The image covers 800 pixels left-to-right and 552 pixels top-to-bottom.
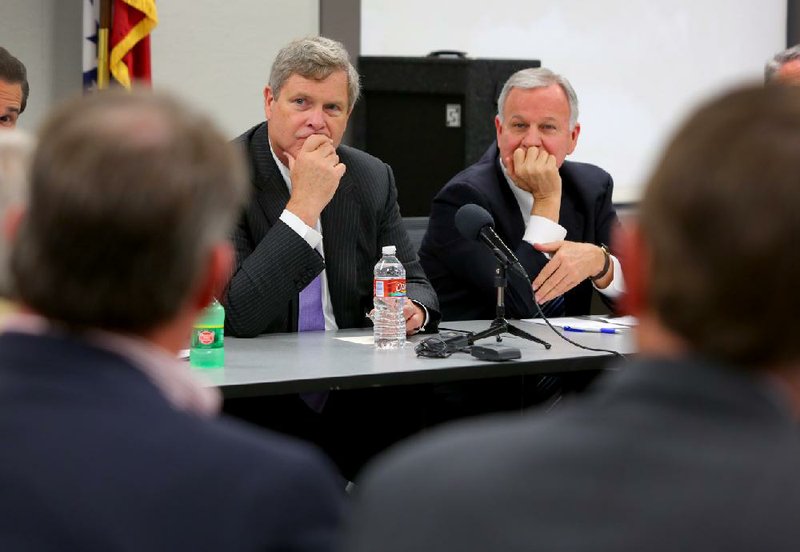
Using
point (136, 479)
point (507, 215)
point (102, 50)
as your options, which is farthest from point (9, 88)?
point (136, 479)

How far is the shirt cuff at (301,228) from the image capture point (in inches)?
122

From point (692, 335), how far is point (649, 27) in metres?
5.57

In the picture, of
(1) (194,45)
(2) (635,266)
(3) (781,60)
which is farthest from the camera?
(1) (194,45)

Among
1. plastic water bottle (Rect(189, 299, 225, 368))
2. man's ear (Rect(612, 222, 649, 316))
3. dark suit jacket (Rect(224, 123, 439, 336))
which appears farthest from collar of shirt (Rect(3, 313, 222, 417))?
dark suit jacket (Rect(224, 123, 439, 336))

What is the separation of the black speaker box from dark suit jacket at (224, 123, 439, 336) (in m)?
1.52

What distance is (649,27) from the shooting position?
241 inches

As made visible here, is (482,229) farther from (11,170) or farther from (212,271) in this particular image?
(212,271)

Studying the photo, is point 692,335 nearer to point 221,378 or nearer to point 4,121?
point 221,378

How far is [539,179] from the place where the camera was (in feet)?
11.7

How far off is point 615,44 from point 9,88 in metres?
3.26

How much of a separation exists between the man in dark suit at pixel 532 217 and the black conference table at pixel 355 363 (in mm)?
252

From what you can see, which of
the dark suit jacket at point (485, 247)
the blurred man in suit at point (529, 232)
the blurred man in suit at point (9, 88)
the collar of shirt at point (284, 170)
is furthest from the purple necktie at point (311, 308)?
the blurred man in suit at point (9, 88)

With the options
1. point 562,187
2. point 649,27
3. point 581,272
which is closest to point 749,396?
point 581,272

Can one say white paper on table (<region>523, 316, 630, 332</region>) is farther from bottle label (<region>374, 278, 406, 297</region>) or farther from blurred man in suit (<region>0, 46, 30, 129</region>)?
blurred man in suit (<region>0, 46, 30, 129</region>)
